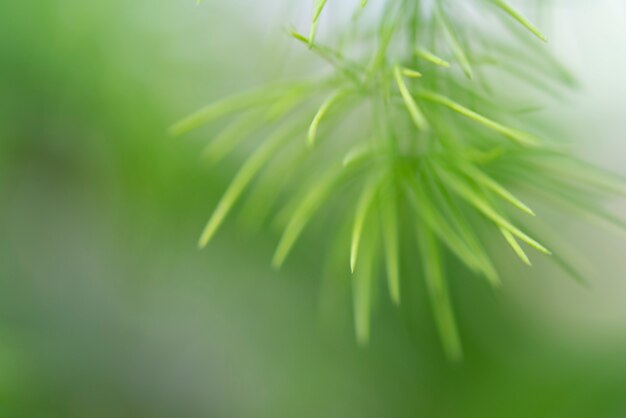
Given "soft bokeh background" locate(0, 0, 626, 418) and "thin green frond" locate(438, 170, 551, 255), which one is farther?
"soft bokeh background" locate(0, 0, 626, 418)

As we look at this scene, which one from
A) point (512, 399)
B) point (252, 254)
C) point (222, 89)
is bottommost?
point (512, 399)

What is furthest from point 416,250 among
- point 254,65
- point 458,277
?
point 254,65

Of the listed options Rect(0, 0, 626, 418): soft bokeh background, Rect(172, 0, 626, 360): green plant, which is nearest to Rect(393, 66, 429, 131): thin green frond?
Rect(172, 0, 626, 360): green plant

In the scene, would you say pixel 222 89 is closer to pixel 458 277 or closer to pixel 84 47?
pixel 84 47

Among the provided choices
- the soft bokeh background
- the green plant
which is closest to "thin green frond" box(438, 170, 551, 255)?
the green plant

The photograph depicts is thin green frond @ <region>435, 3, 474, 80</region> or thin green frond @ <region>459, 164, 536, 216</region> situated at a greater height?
thin green frond @ <region>435, 3, 474, 80</region>

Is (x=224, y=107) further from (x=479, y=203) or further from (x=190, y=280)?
(x=190, y=280)

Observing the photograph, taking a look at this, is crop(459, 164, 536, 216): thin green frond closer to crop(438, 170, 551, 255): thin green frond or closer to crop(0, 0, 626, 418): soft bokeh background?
crop(438, 170, 551, 255): thin green frond

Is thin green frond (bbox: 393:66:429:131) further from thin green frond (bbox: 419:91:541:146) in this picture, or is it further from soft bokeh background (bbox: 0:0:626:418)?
soft bokeh background (bbox: 0:0:626:418)
